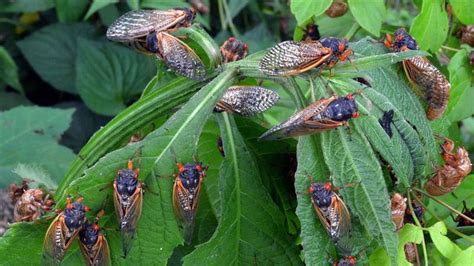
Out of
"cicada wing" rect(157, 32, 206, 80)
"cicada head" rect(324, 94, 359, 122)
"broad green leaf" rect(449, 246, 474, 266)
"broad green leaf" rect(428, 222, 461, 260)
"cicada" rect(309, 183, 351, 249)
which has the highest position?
"cicada head" rect(324, 94, 359, 122)

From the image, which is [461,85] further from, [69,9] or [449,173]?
[69,9]

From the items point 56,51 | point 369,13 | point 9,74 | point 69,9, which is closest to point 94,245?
point 369,13

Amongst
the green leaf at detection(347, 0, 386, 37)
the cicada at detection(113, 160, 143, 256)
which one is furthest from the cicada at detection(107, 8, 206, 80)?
the green leaf at detection(347, 0, 386, 37)

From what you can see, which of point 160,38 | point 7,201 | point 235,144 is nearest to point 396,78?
point 235,144

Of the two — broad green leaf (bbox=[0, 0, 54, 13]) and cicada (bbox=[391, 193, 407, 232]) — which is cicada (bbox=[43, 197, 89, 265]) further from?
broad green leaf (bbox=[0, 0, 54, 13])

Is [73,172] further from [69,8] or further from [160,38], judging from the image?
[69,8]

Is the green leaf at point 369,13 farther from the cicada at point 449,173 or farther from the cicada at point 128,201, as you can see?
the cicada at point 128,201
